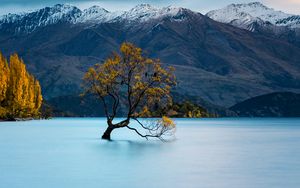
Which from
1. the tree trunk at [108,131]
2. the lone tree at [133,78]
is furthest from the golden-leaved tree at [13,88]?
the lone tree at [133,78]

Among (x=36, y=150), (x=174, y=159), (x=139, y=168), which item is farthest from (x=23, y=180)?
(x=36, y=150)

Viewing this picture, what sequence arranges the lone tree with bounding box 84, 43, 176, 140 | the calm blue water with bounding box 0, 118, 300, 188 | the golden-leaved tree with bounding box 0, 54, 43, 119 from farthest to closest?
the golden-leaved tree with bounding box 0, 54, 43, 119 < the lone tree with bounding box 84, 43, 176, 140 < the calm blue water with bounding box 0, 118, 300, 188

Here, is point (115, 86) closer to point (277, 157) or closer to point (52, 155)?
point (52, 155)

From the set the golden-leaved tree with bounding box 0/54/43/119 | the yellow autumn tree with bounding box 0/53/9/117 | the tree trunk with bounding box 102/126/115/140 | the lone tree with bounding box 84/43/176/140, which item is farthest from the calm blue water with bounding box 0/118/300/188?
the golden-leaved tree with bounding box 0/54/43/119

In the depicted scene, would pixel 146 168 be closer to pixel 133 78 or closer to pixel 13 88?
pixel 133 78

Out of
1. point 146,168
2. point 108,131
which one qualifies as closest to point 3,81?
point 108,131

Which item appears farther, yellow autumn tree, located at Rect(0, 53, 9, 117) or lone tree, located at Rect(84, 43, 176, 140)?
yellow autumn tree, located at Rect(0, 53, 9, 117)

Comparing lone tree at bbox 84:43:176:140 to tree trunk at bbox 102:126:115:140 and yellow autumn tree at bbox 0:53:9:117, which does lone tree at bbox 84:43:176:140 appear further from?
yellow autumn tree at bbox 0:53:9:117

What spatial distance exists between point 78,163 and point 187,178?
640 inches

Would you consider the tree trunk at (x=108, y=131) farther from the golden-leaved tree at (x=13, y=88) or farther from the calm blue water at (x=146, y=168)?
the golden-leaved tree at (x=13, y=88)

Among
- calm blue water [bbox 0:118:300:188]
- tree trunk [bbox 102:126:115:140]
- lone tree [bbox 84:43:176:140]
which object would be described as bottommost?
calm blue water [bbox 0:118:300:188]

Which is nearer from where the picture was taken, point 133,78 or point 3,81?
point 133,78

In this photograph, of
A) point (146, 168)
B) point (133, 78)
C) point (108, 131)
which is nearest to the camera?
point (146, 168)

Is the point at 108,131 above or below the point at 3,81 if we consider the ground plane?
below
